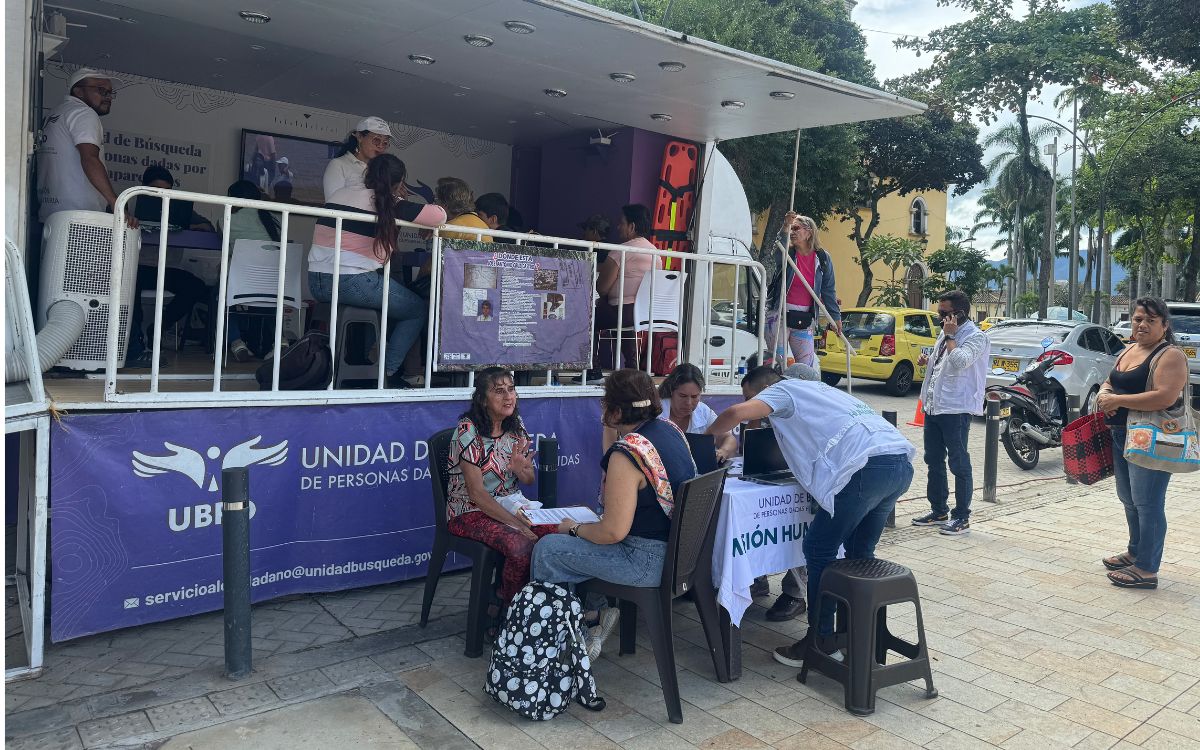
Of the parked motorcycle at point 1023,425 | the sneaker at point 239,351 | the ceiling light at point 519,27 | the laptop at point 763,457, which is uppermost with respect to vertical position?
the ceiling light at point 519,27

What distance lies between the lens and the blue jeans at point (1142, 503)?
5641 mm

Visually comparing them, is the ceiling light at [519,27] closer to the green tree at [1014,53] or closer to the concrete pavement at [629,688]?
the concrete pavement at [629,688]

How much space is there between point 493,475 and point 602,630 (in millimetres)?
928

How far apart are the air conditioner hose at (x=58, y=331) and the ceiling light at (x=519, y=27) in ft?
9.17

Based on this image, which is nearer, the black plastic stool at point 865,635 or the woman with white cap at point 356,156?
the black plastic stool at point 865,635

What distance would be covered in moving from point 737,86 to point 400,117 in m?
3.68

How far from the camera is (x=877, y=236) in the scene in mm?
30797

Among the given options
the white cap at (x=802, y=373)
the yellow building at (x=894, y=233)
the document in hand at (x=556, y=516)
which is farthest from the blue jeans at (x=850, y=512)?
the yellow building at (x=894, y=233)

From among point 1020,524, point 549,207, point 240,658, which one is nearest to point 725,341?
point 549,207

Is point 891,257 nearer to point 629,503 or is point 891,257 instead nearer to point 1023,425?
point 1023,425

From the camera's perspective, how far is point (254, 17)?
5680 millimetres

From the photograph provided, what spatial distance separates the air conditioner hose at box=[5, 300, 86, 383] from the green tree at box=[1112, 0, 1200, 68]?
26929 millimetres

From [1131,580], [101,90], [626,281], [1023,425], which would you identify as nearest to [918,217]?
[1023,425]

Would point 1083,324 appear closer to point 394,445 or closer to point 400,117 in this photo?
point 400,117
